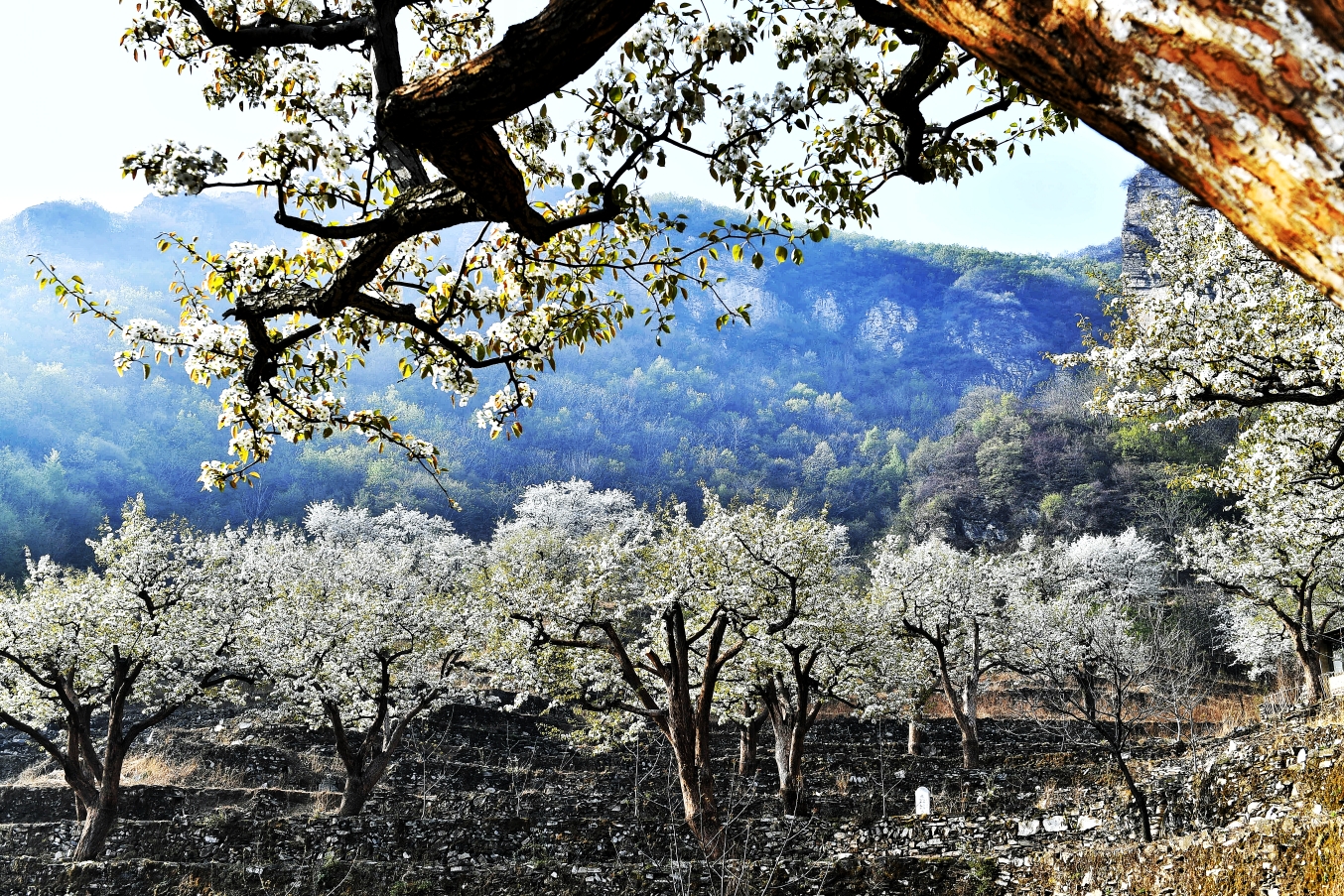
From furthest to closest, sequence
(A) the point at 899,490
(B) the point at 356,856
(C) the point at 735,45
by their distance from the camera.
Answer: (A) the point at 899,490 < (B) the point at 356,856 < (C) the point at 735,45

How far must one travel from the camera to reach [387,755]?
606 inches

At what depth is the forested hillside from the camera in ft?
217

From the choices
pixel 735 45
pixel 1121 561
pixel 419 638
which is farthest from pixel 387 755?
pixel 1121 561

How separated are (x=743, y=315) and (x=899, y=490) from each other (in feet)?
247

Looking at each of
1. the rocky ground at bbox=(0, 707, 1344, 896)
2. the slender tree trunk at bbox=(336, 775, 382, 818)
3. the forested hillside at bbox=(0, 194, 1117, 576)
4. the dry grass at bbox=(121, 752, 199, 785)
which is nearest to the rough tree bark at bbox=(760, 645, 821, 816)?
the rocky ground at bbox=(0, 707, 1344, 896)

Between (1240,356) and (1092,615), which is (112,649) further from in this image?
(1092,615)

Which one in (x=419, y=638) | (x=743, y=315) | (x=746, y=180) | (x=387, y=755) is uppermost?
(x=746, y=180)

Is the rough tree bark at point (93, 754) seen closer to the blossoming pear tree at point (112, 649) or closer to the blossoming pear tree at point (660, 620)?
the blossoming pear tree at point (112, 649)

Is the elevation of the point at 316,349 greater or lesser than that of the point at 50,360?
lesser

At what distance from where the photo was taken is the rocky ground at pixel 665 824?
26.8ft

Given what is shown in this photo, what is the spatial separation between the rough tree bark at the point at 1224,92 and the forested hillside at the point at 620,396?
61.0 meters

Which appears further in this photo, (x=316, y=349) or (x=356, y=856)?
(x=356, y=856)

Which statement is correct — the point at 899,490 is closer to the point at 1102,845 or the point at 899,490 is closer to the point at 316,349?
the point at 1102,845

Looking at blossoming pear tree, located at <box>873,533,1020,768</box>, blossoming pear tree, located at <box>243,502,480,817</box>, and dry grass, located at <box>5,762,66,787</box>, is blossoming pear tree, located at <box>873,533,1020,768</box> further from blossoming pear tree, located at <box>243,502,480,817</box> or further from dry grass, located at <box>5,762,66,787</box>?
dry grass, located at <box>5,762,66,787</box>
